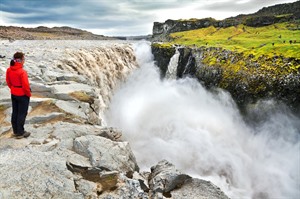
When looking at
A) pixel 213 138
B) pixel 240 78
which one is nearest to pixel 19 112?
pixel 213 138

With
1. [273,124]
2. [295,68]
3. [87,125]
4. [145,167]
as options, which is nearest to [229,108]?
[273,124]

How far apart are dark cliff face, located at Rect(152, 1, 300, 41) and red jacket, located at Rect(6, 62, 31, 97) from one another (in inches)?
3588

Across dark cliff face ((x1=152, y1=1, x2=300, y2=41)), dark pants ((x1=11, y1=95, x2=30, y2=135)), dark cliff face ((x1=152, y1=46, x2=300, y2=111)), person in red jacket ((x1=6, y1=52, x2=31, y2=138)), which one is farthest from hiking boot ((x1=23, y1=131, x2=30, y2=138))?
dark cliff face ((x1=152, y1=1, x2=300, y2=41))

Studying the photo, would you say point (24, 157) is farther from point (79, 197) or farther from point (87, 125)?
point (87, 125)

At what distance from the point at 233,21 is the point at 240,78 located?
257 feet

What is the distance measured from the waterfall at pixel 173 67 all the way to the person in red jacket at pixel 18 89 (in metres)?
40.3

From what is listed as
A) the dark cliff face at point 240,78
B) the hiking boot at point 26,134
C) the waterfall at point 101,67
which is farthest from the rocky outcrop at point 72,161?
the dark cliff face at point 240,78

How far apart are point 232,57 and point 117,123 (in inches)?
751

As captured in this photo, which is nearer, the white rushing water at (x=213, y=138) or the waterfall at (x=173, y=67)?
the white rushing water at (x=213, y=138)

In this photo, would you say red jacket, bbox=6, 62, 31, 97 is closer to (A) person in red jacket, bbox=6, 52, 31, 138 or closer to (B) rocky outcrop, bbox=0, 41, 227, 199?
(A) person in red jacket, bbox=6, 52, 31, 138

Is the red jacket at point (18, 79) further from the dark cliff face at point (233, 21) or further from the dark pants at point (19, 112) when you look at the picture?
the dark cliff face at point (233, 21)

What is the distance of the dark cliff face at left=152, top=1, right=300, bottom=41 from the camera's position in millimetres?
100938

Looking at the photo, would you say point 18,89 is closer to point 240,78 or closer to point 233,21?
point 240,78

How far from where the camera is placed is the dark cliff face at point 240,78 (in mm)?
30625
